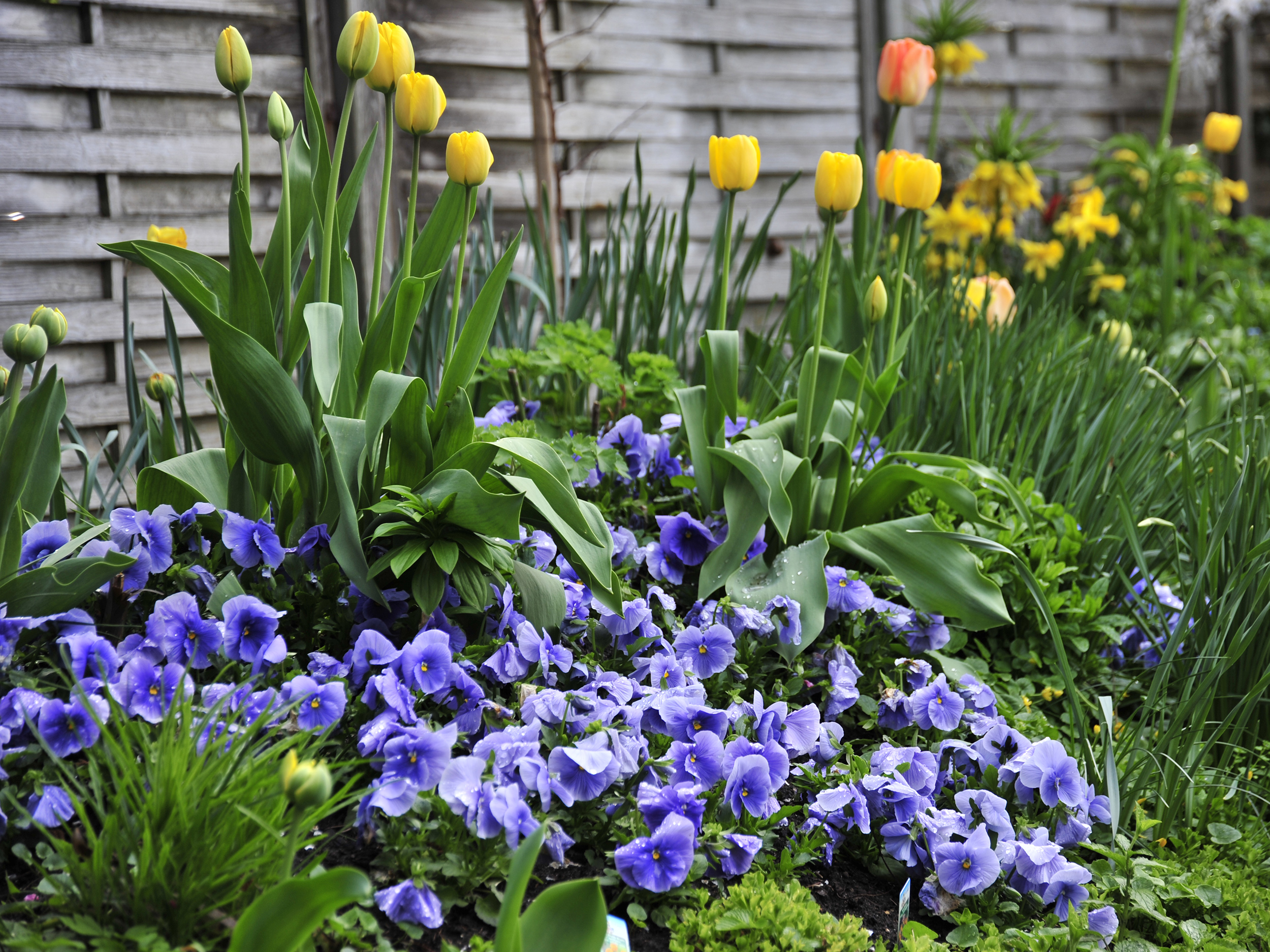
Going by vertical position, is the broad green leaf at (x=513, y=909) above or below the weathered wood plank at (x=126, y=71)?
below

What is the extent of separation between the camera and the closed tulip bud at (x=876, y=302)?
140 centimetres

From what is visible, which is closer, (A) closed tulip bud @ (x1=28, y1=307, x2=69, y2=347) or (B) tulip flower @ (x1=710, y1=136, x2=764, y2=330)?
(A) closed tulip bud @ (x1=28, y1=307, x2=69, y2=347)

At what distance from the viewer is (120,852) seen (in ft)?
2.72

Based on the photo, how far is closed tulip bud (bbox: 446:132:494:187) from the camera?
4.08 feet

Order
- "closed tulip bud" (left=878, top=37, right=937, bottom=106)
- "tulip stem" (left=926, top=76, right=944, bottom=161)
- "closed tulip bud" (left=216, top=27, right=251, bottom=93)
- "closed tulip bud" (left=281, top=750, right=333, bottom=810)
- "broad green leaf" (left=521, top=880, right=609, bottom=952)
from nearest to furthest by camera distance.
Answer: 1. "closed tulip bud" (left=281, top=750, right=333, bottom=810)
2. "broad green leaf" (left=521, top=880, right=609, bottom=952)
3. "closed tulip bud" (left=216, top=27, right=251, bottom=93)
4. "closed tulip bud" (left=878, top=37, right=937, bottom=106)
5. "tulip stem" (left=926, top=76, right=944, bottom=161)

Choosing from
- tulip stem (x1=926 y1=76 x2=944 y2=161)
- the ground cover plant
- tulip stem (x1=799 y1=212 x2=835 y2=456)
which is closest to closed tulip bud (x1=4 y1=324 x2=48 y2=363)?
the ground cover plant

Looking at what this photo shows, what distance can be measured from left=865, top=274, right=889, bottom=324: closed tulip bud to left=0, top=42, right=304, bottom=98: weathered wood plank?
2.10m

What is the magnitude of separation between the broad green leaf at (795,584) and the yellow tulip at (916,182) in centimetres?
57

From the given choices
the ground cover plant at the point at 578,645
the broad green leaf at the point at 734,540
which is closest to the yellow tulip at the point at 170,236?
the ground cover plant at the point at 578,645

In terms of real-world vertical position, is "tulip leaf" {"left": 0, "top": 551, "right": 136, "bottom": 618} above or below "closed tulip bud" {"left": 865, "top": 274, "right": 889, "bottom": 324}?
below

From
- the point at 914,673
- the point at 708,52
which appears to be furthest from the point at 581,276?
the point at 708,52

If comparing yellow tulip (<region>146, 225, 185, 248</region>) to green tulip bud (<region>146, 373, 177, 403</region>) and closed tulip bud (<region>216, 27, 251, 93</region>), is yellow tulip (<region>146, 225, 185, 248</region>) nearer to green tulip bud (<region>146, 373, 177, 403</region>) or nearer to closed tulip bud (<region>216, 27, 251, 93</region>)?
green tulip bud (<region>146, 373, 177, 403</region>)

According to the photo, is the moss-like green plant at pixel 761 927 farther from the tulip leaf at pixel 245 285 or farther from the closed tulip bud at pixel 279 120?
the closed tulip bud at pixel 279 120

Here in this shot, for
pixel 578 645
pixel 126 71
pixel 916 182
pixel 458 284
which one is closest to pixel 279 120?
pixel 458 284
